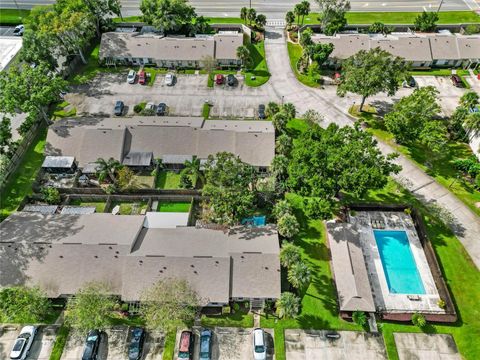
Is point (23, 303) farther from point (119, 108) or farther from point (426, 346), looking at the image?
point (426, 346)

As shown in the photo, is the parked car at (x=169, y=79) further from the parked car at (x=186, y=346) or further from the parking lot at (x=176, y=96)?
the parked car at (x=186, y=346)

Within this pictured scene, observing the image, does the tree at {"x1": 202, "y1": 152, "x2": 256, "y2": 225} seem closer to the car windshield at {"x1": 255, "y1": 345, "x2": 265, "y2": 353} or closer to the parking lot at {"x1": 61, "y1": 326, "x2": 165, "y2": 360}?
the car windshield at {"x1": 255, "y1": 345, "x2": 265, "y2": 353}

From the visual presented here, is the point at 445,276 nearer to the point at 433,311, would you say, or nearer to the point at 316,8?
the point at 433,311

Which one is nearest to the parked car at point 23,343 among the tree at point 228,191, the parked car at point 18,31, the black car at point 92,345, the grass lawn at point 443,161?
the black car at point 92,345

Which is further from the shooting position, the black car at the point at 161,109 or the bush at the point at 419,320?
the black car at the point at 161,109

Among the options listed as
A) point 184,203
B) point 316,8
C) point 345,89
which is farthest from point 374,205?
point 316,8

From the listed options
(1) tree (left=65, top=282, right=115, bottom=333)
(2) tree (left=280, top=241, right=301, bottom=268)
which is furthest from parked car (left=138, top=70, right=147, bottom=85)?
(2) tree (left=280, top=241, right=301, bottom=268)
